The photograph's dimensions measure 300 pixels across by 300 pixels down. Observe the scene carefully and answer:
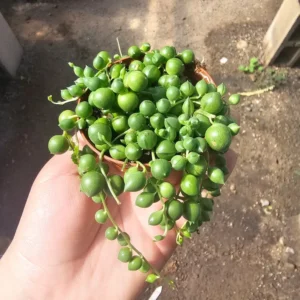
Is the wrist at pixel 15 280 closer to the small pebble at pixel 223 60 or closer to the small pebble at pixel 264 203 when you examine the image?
the small pebble at pixel 264 203

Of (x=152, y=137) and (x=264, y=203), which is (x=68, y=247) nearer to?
(x=152, y=137)

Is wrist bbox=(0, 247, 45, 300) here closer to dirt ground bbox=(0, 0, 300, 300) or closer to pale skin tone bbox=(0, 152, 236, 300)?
pale skin tone bbox=(0, 152, 236, 300)

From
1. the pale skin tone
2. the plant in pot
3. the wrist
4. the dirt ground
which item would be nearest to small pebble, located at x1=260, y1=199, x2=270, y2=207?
the dirt ground

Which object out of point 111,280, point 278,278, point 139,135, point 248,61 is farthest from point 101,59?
point 248,61

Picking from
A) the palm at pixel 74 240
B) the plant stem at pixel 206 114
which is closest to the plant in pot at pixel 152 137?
the plant stem at pixel 206 114

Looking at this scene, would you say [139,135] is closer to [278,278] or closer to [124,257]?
[124,257]
